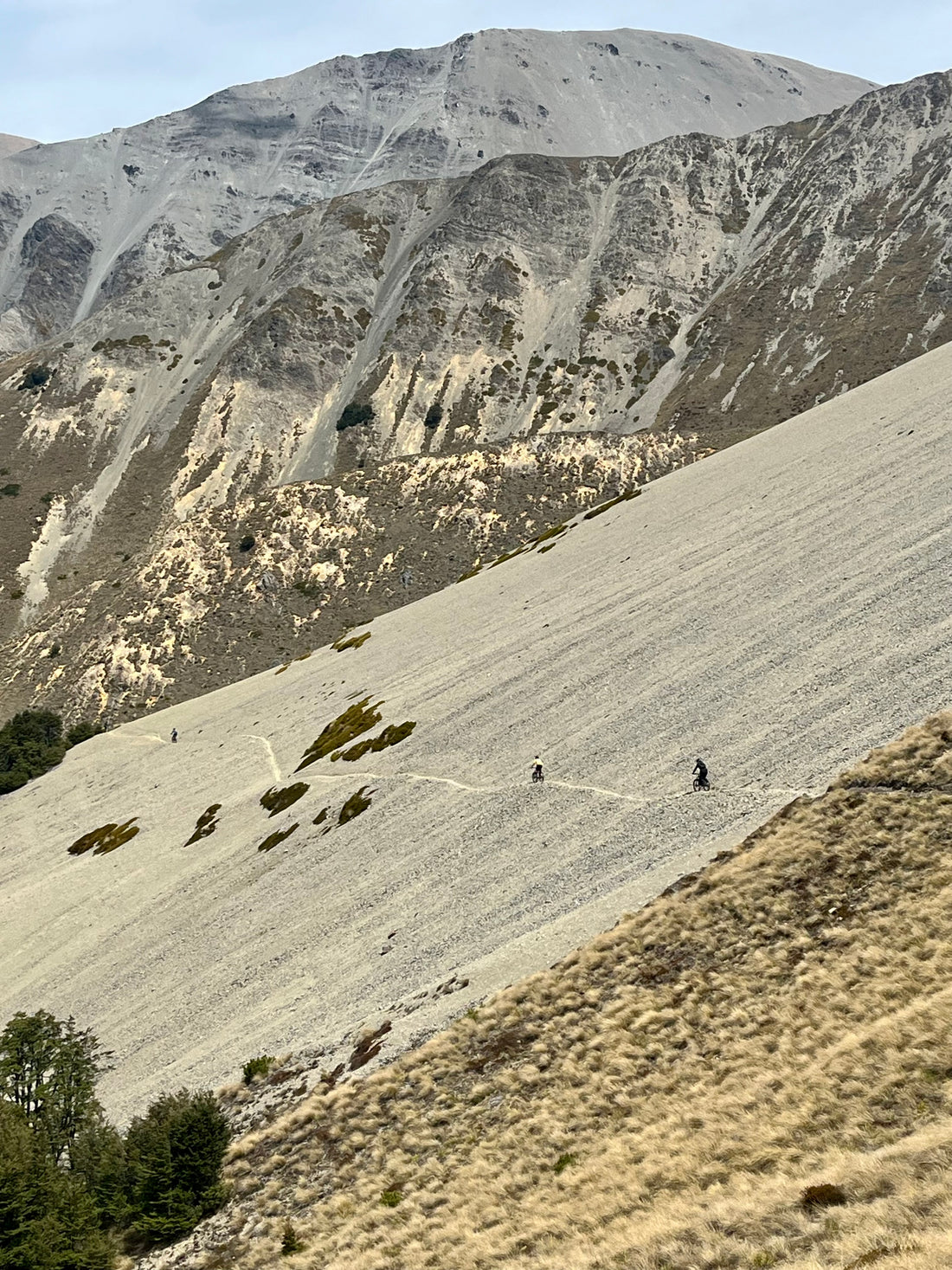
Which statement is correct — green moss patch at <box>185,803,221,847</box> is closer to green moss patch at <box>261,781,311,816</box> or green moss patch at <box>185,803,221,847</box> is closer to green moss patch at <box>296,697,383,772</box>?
green moss patch at <box>261,781,311,816</box>

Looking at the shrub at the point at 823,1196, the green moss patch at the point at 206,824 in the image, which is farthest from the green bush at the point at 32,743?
the shrub at the point at 823,1196

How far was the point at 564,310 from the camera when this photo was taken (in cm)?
16500

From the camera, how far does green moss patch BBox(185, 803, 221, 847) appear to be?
169ft

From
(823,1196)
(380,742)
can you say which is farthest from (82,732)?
(823,1196)

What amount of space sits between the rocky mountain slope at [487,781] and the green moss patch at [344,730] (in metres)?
0.40

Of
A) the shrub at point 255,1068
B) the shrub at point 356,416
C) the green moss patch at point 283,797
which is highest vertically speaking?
the shrub at point 356,416

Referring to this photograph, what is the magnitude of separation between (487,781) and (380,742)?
1180 cm

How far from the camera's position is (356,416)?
490ft

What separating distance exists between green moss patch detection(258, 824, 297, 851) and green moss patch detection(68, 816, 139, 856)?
15.1 m

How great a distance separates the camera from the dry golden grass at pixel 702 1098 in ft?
47.2

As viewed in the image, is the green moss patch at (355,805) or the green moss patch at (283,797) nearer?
the green moss patch at (355,805)

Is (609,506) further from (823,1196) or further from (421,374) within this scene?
(823,1196)

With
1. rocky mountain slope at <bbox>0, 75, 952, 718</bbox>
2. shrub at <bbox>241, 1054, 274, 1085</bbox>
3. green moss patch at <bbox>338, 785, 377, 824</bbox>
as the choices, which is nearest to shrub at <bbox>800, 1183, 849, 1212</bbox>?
shrub at <bbox>241, 1054, 274, 1085</bbox>

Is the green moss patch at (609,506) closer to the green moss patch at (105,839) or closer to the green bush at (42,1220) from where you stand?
the green moss patch at (105,839)
